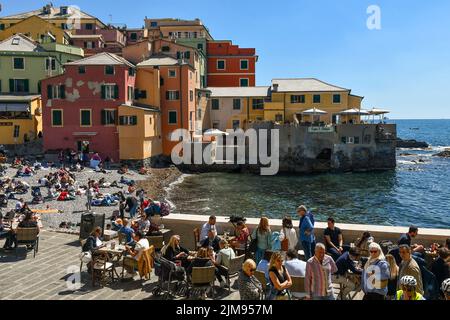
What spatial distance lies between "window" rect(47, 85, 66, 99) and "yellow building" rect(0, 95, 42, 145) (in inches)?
162

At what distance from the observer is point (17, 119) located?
50.2 m

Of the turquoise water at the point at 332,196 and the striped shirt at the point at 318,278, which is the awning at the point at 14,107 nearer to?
the turquoise water at the point at 332,196

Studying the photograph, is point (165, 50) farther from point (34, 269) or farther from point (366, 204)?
point (34, 269)

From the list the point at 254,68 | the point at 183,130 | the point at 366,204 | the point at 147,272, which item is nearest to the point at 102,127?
the point at 183,130

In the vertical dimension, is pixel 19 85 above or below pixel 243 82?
below

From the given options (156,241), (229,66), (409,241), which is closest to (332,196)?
(156,241)

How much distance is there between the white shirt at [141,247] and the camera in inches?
417

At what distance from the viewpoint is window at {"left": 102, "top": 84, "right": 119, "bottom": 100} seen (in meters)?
48.2

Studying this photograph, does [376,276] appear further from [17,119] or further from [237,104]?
[237,104]

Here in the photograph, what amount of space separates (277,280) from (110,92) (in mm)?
43688

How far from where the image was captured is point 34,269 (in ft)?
38.1

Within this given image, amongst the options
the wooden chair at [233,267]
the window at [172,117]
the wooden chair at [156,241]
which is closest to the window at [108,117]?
the window at [172,117]

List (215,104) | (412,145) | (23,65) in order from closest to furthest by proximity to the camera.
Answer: (23,65) < (215,104) < (412,145)

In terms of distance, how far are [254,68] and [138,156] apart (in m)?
34.8
